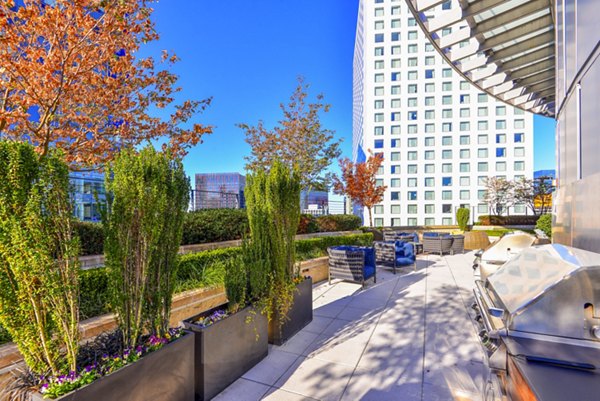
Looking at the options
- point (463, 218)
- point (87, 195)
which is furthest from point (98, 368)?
point (463, 218)

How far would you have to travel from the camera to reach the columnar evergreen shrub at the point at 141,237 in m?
2.19

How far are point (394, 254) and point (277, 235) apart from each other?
16.1 ft

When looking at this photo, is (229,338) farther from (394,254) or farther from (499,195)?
(499,195)

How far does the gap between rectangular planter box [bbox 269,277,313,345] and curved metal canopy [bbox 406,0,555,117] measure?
705 centimetres

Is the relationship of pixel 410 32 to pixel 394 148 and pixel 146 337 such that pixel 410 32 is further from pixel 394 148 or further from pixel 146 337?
pixel 146 337

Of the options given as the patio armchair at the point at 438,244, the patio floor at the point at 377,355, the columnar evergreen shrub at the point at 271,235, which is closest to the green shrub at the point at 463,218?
→ the patio armchair at the point at 438,244

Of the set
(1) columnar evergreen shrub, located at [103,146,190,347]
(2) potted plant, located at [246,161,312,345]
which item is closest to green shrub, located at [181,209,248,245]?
(2) potted plant, located at [246,161,312,345]

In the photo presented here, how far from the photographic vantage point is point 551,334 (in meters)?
1.89

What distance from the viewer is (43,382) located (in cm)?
171

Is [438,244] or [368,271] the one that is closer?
[368,271]

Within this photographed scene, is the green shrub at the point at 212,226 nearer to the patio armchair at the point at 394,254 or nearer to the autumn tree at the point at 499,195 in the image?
the patio armchair at the point at 394,254

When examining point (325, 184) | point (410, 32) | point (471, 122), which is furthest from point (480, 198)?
point (325, 184)

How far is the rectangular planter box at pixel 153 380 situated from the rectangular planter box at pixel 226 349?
0.15 meters

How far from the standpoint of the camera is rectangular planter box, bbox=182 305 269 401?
251 cm
